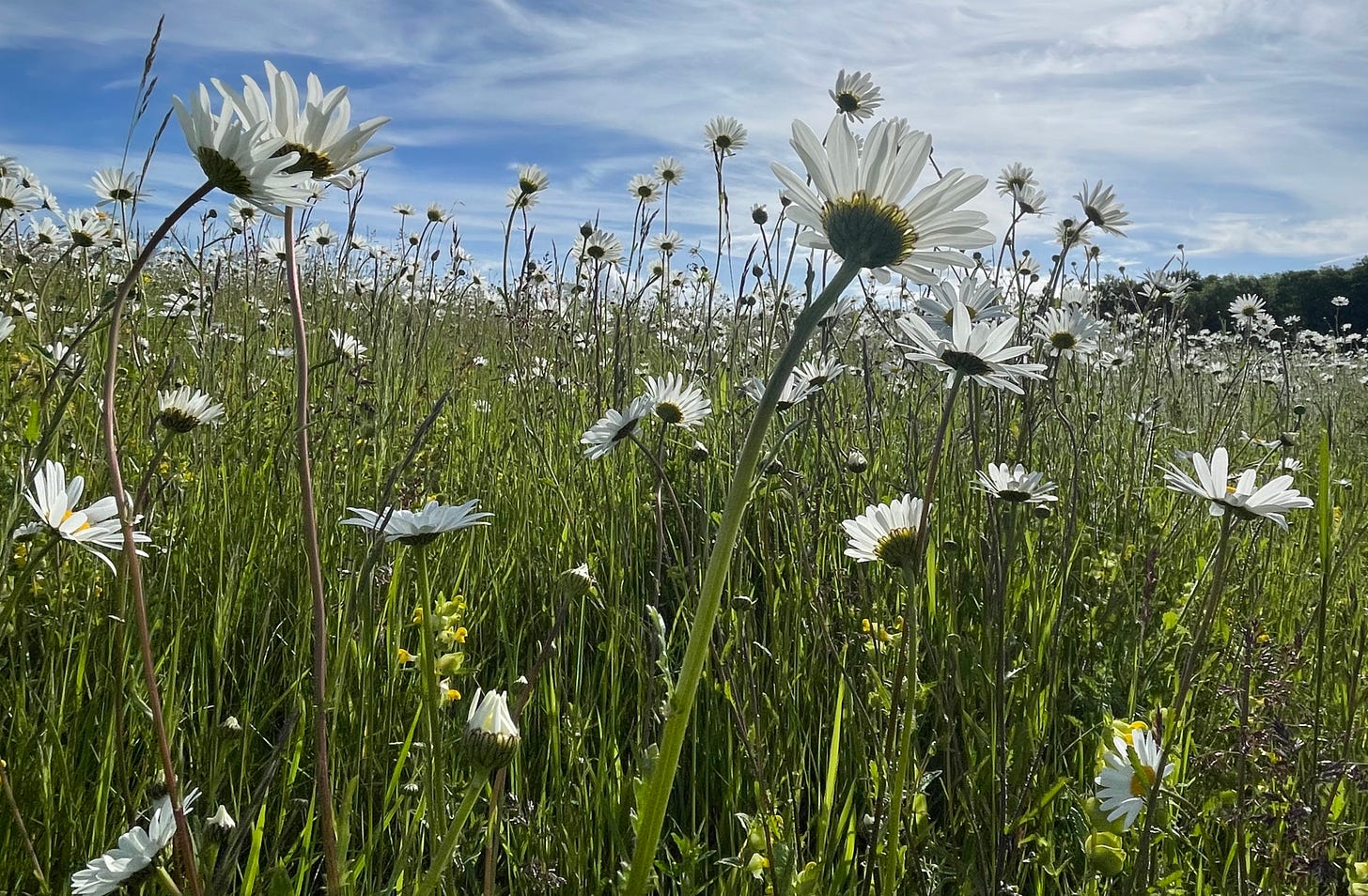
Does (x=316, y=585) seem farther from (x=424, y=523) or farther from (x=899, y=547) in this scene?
(x=899, y=547)

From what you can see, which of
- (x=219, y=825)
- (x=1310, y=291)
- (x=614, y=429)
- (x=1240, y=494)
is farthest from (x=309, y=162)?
(x=1310, y=291)

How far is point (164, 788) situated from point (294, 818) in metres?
0.52

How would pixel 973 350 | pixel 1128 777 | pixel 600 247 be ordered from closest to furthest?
pixel 1128 777 → pixel 973 350 → pixel 600 247

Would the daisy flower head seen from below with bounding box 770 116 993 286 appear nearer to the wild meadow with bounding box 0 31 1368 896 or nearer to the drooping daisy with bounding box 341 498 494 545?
the wild meadow with bounding box 0 31 1368 896

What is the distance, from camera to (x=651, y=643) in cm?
175

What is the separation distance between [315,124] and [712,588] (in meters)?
0.74

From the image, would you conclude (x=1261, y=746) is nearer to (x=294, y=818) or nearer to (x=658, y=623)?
(x=658, y=623)

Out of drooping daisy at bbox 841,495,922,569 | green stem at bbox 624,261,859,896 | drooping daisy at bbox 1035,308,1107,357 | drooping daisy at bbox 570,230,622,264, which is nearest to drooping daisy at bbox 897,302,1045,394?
drooping daisy at bbox 841,495,922,569

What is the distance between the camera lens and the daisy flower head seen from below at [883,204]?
2.60 feet

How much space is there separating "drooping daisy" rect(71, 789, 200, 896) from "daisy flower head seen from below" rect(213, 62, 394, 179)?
705mm

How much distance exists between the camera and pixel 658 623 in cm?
82

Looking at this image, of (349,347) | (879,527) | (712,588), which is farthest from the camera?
(349,347)

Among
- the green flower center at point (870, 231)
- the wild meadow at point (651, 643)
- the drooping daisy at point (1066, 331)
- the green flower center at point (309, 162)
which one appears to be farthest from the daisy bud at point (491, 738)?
the drooping daisy at point (1066, 331)

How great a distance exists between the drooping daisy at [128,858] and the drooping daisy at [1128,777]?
41.5 inches
